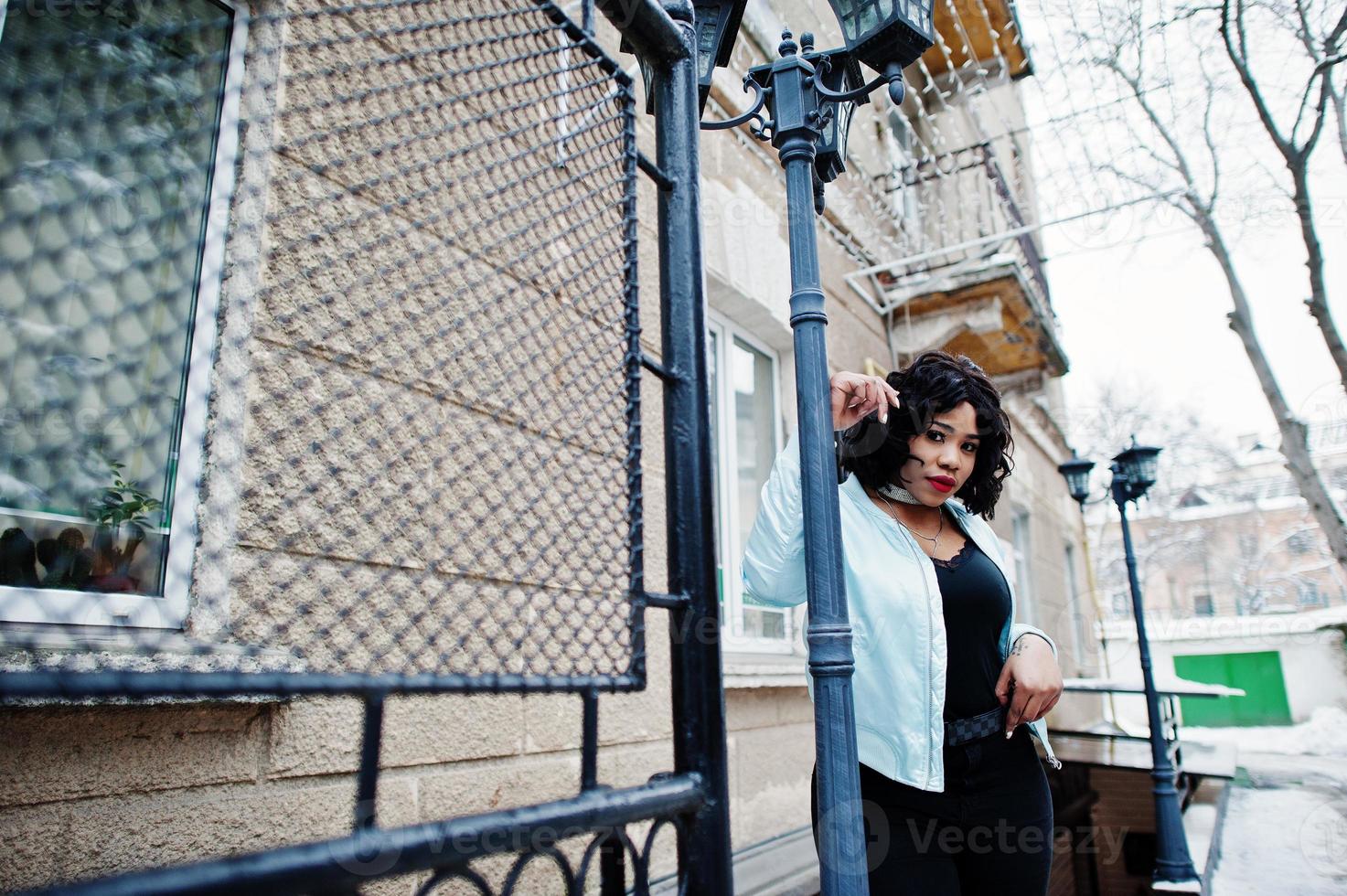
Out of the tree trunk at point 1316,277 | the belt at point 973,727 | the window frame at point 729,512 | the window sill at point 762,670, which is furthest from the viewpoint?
the tree trunk at point 1316,277

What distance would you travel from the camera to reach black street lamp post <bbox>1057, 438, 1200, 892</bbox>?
500 cm

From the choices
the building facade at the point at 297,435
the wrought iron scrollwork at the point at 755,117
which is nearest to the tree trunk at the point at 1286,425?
the building facade at the point at 297,435

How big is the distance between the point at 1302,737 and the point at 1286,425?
1119 cm

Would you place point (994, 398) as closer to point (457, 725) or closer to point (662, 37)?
point (662, 37)

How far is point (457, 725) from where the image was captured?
2.17 metres

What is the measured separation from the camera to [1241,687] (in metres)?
20.7

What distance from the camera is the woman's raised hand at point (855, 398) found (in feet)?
4.83

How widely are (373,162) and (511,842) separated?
1885 mm

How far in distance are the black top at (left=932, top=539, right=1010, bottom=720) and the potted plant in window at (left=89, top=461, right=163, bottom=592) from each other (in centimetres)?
155

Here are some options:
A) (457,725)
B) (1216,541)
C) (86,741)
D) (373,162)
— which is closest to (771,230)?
(373,162)

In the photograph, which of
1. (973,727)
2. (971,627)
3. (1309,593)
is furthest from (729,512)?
(1309,593)

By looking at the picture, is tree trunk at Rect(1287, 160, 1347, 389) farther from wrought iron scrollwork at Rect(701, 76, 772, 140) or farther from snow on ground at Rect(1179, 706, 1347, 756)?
snow on ground at Rect(1179, 706, 1347, 756)

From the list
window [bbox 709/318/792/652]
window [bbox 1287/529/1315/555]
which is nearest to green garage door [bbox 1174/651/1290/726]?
window [bbox 1287/529/1315/555]

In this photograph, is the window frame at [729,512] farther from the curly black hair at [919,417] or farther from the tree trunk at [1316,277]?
the tree trunk at [1316,277]
